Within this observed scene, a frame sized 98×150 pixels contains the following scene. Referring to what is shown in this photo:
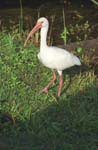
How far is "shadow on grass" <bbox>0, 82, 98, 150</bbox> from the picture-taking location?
569cm

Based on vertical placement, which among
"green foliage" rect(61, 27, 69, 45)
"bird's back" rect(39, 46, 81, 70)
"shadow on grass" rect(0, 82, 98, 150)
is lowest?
"shadow on grass" rect(0, 82, 98, 150)

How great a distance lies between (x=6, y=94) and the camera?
21.9ft

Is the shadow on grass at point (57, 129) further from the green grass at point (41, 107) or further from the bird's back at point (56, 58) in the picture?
the bird's back at point (56, 58)

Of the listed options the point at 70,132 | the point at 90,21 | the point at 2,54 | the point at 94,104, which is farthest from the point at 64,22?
the point at 70,132

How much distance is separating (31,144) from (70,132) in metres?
0.53

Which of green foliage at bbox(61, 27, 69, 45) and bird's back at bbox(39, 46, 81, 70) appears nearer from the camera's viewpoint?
bird's back at bbox(39, 46, 81, 70)

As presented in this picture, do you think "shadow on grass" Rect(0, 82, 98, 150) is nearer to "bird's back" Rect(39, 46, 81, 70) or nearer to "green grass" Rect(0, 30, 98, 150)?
"green grass" Rect(0, 30, 98, 150)

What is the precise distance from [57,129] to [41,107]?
1.90 feet

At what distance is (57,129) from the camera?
5953 millimetres

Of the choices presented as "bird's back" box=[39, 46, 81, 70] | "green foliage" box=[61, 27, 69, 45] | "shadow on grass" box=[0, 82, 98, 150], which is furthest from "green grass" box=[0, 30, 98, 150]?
"green foliage" box=[61, 27, 69, 45]

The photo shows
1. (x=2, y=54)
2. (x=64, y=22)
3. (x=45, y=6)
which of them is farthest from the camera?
(x=45, y=6)

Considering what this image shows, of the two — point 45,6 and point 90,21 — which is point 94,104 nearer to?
point 90,21

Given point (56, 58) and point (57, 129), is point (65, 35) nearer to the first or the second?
point (56, 58)

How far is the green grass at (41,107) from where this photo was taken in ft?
19.0
